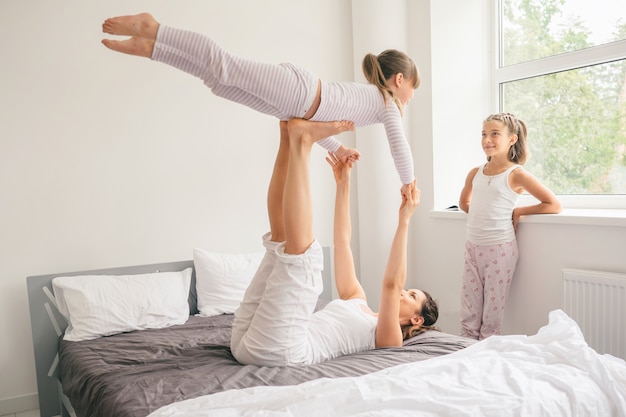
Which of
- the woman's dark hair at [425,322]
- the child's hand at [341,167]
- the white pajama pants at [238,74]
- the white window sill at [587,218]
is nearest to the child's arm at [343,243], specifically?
the child's hand at [341,167]

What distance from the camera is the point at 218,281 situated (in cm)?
274

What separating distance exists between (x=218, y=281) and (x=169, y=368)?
97 centimetres

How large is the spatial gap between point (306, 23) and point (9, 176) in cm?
193

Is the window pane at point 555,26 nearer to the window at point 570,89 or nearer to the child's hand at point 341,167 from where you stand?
the window at point 570,89

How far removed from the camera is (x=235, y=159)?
3.09 metres

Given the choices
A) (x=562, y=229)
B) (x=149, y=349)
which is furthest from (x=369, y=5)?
(x=149, y=349)

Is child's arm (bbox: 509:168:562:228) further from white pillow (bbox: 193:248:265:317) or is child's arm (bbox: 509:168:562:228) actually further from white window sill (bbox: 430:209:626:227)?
white pillow (bbox: 193:248:265:317)

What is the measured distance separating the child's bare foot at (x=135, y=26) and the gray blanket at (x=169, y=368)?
1026mm

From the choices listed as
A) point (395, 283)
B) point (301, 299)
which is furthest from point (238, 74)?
point (395, 283)

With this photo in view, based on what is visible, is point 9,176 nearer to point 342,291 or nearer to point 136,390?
point 136,390

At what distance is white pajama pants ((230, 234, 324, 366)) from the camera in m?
1.64

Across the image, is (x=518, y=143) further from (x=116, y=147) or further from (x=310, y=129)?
(x=116, y=147)

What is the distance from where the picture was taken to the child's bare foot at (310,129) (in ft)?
5.47

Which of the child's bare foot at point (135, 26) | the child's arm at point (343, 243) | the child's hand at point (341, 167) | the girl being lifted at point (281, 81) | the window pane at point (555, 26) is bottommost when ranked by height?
the child's arm at point (343, 243)
